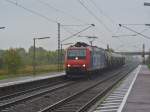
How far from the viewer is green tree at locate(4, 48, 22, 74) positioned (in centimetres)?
8845

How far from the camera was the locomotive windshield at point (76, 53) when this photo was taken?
4431 cm

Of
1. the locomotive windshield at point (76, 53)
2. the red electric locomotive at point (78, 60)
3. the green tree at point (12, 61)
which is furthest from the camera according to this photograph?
the green tree at point (12, 61)

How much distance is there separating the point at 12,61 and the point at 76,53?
49.1 metres

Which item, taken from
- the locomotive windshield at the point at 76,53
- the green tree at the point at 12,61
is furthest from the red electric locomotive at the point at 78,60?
the green tree at the point at 12,61

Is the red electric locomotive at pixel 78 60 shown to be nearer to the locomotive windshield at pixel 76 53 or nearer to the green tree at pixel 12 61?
the locomotive windshield at pixel 76 53

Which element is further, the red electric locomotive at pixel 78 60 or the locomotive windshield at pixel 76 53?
the locomotive windshield at pixel 76 53

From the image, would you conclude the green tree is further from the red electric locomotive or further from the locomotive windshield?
the locomotive windshield

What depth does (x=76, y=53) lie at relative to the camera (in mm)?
44531

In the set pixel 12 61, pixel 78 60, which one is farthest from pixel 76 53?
pixel 12 61

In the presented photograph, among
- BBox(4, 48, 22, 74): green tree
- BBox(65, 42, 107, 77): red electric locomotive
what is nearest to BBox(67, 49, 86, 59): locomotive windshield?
BBox(65, 42, 107, 77): red electric locomotive

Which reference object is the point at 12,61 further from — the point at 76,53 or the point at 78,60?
the point at 78,60

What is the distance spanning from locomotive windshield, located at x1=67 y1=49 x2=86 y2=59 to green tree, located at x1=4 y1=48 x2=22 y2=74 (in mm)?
41808

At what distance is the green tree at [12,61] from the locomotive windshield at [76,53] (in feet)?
137

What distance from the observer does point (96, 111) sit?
1869cm
